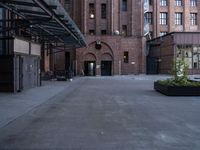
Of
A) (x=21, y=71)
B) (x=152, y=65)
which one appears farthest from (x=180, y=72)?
(x=152, y=65)

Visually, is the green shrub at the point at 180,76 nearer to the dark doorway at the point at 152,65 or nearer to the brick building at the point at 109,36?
the brick building at the point at 109,36

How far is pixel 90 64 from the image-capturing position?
66.9 m

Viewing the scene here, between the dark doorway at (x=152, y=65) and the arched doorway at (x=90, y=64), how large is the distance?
573 inches

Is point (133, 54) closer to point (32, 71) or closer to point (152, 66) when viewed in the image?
point (152, 66)

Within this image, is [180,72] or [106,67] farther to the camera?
[106,67]

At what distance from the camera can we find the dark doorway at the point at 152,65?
75.8 m

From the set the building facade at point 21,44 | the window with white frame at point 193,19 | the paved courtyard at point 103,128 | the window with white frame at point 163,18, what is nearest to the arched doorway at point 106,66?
the window with white frame at point 163,18

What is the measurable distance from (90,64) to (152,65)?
16318 millimetres

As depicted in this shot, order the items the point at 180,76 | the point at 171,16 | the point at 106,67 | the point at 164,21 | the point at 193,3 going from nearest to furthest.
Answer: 1. the point at 180,76
2. the point at 106,67
3. the point at 171,16
4. the point at 164,21
5. the point at 193,3

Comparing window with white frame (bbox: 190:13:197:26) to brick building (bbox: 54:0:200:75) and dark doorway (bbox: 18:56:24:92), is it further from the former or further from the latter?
dark doorway (bbox: 18:56:24:92)

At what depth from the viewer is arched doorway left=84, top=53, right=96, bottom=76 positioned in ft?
218

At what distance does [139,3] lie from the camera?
70.6 meters

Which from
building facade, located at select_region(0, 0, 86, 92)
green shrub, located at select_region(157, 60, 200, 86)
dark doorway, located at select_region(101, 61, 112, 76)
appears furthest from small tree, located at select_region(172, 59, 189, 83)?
dark doorway, located at select_region(101, 61, 112, 76)

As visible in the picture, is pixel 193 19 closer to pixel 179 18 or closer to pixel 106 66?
pixel 179 18
